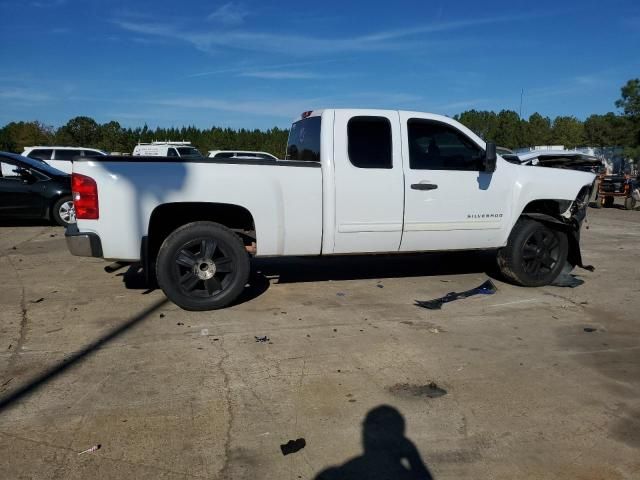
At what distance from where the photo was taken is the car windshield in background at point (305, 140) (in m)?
6.11

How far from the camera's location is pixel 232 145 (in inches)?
3056

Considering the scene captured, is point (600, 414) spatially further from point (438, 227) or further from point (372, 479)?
point (438, 227)

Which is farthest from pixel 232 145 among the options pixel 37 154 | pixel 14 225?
pixel 14 225

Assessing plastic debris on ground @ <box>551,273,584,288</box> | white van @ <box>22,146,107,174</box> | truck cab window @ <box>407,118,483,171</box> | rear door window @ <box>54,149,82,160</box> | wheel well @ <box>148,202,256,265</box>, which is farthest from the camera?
rear door window @ <box>54,149,82,160</box>

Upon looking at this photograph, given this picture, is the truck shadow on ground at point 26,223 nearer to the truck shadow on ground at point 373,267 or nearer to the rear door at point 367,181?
the truck shadow on ground at point 373,267

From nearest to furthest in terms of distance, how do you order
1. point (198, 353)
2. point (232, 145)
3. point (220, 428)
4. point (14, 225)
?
1. point (220, 428)
2. point (198, 353)
3. point (14, 225)
4. point (232, 145)

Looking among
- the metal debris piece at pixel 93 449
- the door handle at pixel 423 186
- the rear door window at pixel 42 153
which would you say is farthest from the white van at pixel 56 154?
the metal debris piece at pixel 93 449

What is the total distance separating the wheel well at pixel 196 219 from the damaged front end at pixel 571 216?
3346 millimetres

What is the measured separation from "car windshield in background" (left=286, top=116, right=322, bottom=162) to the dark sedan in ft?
22.5

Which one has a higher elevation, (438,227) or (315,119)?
(315,119)

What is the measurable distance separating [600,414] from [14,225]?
12.7 m

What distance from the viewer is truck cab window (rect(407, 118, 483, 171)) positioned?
20.1 feet

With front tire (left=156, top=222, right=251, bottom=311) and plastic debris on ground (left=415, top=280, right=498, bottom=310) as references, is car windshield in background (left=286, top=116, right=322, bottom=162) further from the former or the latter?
plastic debris on ground (left=415, top=280, right=498, bottom=310)

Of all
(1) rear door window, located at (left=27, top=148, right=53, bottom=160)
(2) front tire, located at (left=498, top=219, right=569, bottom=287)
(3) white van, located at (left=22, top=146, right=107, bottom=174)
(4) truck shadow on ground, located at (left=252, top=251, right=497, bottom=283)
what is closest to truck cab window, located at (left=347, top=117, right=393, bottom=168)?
(4) truck shadow on ground, located at (left=252, top=251, right=497, bottom=283)
